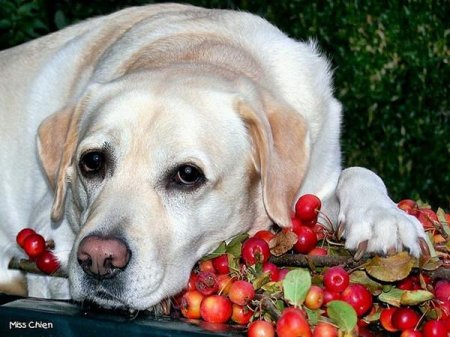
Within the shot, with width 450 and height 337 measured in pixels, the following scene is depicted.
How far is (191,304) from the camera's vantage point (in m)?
3.61

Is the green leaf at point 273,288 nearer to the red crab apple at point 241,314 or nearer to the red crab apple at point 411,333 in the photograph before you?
the red crab apple at point 241,314

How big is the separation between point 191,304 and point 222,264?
22 centimetres

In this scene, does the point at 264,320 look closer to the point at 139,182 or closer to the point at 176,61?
the point at 139,182

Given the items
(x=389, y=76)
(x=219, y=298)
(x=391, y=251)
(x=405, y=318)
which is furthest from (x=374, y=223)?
(x=389, y=76)

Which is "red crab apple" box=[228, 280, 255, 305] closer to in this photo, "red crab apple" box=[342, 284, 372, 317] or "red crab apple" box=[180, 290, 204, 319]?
"red crab apple" box=[180, 290, 204, 319]

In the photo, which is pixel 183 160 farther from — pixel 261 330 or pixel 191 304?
pixel 261 330

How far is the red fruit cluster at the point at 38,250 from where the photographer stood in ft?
→ 13.8

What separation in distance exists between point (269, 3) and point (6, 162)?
2.98 m

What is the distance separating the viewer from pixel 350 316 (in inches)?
129

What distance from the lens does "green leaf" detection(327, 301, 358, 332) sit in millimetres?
3275

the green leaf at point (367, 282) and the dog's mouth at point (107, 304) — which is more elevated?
the green leaf at point (367, 282)

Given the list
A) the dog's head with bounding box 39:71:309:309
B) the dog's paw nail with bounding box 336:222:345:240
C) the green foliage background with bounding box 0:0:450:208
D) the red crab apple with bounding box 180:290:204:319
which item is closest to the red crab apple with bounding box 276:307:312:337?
the red crab apple with bounding box 180:290:204:319

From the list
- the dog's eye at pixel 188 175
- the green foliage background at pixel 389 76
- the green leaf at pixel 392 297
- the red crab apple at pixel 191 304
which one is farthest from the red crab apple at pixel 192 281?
the green foliage background at pixel 389 76

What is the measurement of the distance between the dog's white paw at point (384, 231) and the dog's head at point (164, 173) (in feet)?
0.97
